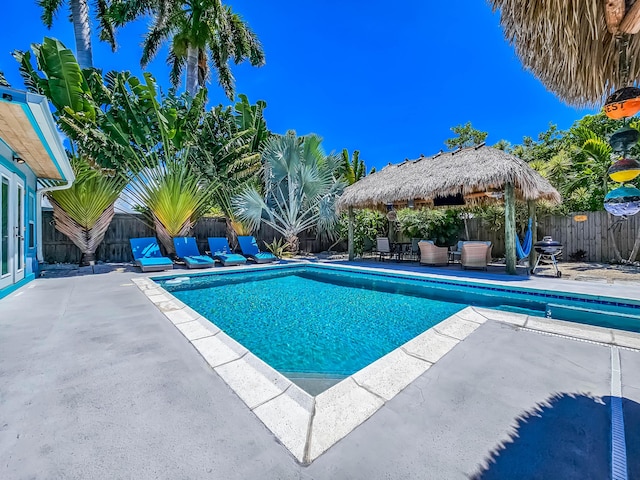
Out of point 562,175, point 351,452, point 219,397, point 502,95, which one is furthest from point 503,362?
point 502,95

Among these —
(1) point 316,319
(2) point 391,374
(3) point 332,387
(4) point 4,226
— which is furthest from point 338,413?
(4) point 4,226

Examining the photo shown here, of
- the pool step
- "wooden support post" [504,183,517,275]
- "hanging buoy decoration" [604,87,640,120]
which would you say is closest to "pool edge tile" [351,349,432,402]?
"hanging buoy decoration" [604,87,640,120]

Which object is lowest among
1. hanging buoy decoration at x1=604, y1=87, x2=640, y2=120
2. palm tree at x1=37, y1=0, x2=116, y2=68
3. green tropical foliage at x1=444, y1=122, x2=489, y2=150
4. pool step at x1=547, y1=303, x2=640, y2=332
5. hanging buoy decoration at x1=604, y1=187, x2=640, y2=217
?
pool step at x1=547, y1=303, x2=640, y2=332

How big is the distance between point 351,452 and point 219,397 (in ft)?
3.49

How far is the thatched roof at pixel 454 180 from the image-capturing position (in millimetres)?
8398

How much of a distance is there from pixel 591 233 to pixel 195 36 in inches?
776

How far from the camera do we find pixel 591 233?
434 inches

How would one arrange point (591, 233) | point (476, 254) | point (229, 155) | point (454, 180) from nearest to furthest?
point (454, 180)
point (476, 254)
point (591, 233)
point (229, 155)

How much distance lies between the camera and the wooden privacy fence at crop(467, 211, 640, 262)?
33.8 ft

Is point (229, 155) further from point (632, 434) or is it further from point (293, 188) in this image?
point (632, 434)

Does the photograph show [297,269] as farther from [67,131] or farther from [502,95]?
[502,95]

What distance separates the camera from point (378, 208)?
1449cm

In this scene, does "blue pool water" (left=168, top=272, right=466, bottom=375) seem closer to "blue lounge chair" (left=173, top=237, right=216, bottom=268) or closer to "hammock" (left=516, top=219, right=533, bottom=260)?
"blue lounge chair" (left=173, top=237, right=216, bottom=268)

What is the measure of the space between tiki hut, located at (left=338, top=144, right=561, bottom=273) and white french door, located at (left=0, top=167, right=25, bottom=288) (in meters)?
9.82
